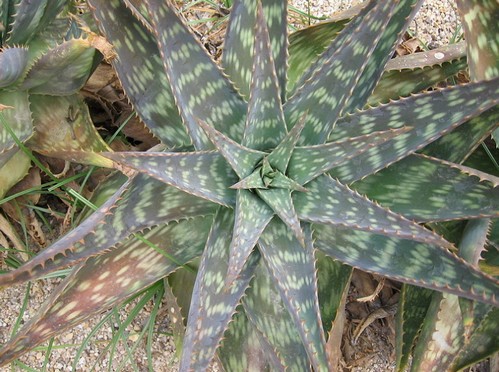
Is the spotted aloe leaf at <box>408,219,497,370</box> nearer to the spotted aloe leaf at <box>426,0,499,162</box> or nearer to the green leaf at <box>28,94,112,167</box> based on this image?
the spotted aloe leaf at <box>426,0,499,162</box>

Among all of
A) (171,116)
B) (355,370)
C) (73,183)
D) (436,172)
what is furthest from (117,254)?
(355,370)

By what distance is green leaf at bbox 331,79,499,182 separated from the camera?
98 centimetres

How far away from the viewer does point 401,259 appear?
107 centimetres

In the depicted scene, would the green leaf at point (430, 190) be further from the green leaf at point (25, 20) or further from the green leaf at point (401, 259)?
the green leaf at point (25, 20)

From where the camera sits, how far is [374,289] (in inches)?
58.7

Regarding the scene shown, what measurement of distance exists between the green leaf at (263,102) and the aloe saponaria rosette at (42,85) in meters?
0.29

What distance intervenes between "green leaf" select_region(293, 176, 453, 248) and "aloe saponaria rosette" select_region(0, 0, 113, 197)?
1.25 ft

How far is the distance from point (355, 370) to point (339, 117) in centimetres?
78

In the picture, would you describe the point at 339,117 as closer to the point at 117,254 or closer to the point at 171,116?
the point at 171,116

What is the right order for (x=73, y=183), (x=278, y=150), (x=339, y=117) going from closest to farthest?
1. (x=278, y=150)
2. (x=339, y=117)
3. (x=73, y=183)

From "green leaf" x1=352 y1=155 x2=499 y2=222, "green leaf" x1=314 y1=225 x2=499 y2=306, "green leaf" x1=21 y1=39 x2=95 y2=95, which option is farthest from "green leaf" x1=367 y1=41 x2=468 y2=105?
"green leaf" x1=21 y1=39 x2=95 y2=95

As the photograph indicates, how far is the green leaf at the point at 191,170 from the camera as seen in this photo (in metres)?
0.88

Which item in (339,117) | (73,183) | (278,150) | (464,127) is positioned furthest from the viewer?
(73,183)

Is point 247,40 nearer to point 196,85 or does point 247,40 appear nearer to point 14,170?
point 196,85
